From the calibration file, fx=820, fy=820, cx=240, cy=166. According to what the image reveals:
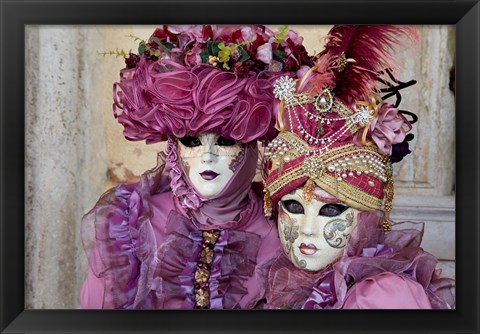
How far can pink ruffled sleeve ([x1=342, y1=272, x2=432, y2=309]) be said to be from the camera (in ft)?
6.32

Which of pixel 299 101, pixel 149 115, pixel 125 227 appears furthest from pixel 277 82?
pixel 125 227

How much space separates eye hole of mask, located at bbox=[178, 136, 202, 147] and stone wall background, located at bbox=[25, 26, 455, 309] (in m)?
0.59

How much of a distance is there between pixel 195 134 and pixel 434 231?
1.09 m

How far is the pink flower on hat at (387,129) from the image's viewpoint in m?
2.00

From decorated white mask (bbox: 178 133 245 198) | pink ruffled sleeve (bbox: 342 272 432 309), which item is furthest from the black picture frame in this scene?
decorated white mask (bbox: 178 133 245 198)

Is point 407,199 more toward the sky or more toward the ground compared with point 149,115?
more toward the ground

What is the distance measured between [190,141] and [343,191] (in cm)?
46

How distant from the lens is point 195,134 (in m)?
2.18

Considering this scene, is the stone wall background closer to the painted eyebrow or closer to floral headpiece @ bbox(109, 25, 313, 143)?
floral headpiece @ bbox(109, 25, 313, 143)

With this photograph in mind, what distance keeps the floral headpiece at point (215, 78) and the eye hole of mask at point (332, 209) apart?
0.28 m

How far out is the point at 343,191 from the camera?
199 cm
